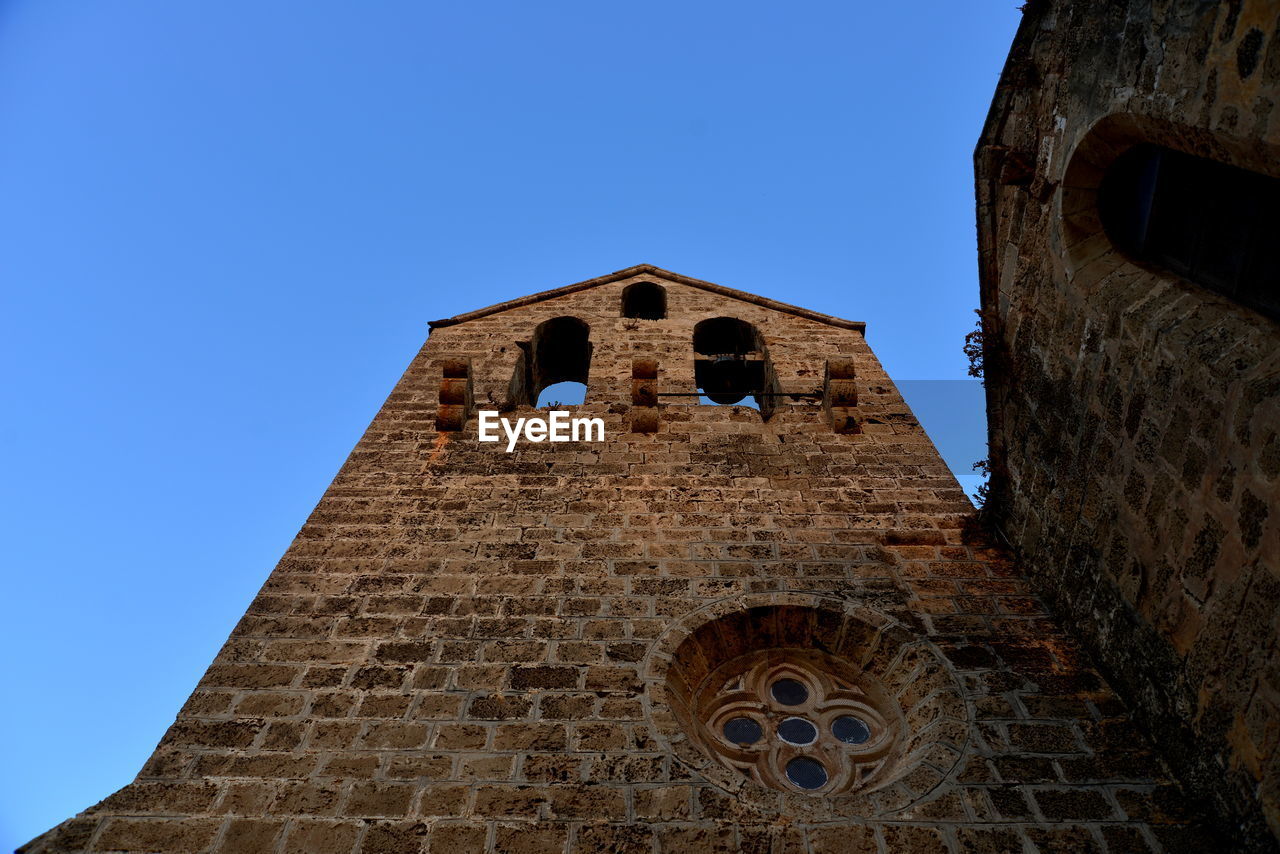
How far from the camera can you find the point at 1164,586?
13.1 feet

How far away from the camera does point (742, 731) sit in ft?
15.4

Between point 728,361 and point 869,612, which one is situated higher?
point 728,361

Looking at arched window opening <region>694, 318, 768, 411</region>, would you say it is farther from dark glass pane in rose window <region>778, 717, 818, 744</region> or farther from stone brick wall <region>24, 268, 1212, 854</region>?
dark glass pane in rose window <region>778, 717, 818, 744</region>

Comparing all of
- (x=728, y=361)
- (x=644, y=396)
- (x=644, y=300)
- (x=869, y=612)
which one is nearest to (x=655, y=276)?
(x=644, y=300)

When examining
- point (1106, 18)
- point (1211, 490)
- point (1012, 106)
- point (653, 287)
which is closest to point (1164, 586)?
point (1211, 490)

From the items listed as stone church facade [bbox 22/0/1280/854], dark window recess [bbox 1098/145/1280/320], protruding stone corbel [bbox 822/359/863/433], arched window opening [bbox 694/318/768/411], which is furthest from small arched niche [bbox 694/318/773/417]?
dark window recess [bbox 1098/145/1280/320]

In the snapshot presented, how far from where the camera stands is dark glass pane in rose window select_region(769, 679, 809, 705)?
488cm

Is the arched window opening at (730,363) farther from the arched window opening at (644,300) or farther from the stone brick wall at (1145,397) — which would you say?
the stone brick wall at (1145,397)

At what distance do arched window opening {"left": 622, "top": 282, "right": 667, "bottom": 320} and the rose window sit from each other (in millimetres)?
5724

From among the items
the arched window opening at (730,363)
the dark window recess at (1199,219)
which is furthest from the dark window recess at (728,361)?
the dark window recess at (1199,219)

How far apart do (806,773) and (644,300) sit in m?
6.94

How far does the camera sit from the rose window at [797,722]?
14.5ft

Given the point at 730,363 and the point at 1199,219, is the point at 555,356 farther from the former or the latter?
the point at 1199,219

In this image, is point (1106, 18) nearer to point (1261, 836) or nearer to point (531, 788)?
point (1261, 836)
